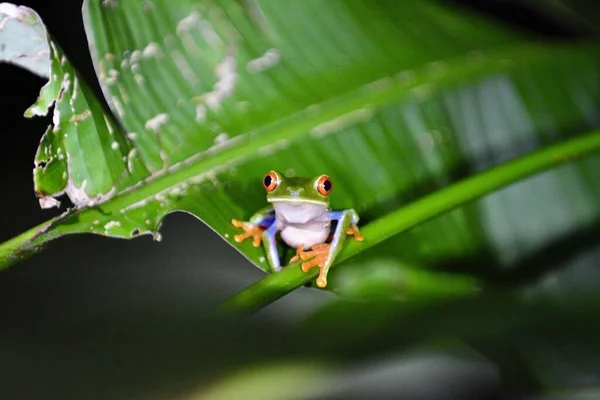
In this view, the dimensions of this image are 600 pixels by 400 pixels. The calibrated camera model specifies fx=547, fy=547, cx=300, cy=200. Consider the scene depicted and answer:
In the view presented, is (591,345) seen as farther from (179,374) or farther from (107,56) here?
(107,56)

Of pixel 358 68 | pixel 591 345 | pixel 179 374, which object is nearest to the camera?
pixel 179 374

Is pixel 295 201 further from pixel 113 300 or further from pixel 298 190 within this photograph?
pixel 113 300

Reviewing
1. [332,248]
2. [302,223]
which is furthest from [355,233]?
[302,223]

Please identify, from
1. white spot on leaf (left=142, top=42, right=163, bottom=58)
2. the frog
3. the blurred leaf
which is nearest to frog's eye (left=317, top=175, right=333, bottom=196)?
the frog

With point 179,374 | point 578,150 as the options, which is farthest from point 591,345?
point 179,374

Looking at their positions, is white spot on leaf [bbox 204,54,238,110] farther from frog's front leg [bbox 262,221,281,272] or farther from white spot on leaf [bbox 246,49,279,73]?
frog's front leg [bbox 262,221,281,272]

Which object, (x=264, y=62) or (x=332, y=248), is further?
(x=264, y=62)
